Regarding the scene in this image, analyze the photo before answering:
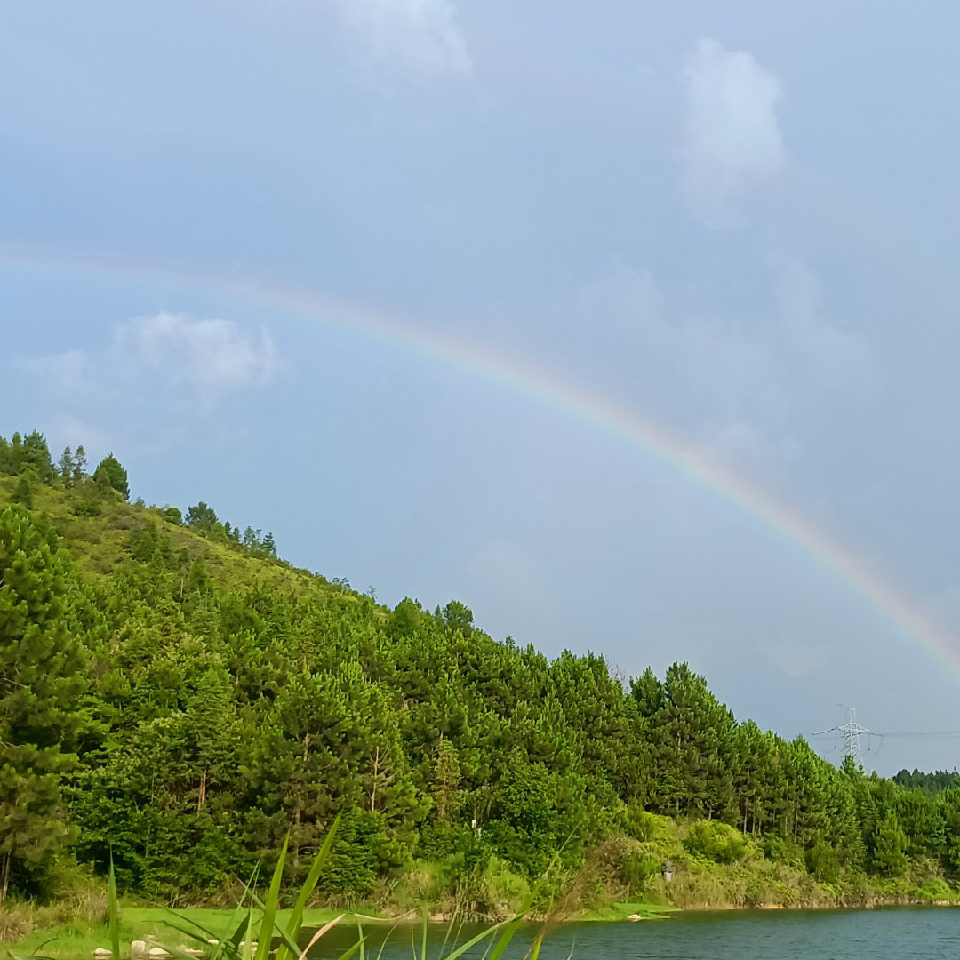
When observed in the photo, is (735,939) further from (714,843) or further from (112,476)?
(112,476)

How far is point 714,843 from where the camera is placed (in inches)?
2995

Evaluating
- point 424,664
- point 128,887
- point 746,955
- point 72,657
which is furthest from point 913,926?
point 72,657

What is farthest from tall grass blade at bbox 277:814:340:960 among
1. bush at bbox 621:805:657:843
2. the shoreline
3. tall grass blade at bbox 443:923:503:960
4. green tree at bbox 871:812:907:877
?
green tree at bbox 871:812:907:877

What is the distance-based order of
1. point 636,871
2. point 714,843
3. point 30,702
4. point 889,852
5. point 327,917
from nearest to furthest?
point 30,702, point 327,917, point 636,871, point 714,843, point 889,852

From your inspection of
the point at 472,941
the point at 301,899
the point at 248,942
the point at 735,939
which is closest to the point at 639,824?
the point at 735,939

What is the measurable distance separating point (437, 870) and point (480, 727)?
11.6 m

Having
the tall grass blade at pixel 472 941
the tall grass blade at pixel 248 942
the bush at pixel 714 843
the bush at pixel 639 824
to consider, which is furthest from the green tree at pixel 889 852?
the tall grass blade at pixel 248 942

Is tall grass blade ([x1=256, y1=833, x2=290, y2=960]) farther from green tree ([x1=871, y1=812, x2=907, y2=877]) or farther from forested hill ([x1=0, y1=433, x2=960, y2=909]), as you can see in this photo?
green tree ([x1=871, y1=812, x2=907, y2=877])

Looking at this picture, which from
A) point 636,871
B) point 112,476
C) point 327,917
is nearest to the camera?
point 327,917

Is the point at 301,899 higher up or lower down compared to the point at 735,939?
higher up

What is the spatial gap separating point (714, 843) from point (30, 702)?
5128 cm

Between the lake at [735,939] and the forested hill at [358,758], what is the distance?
4306 mm

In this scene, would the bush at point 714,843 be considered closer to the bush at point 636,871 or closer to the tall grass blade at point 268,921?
the bush at point 636,871

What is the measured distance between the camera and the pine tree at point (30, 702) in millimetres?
39625
